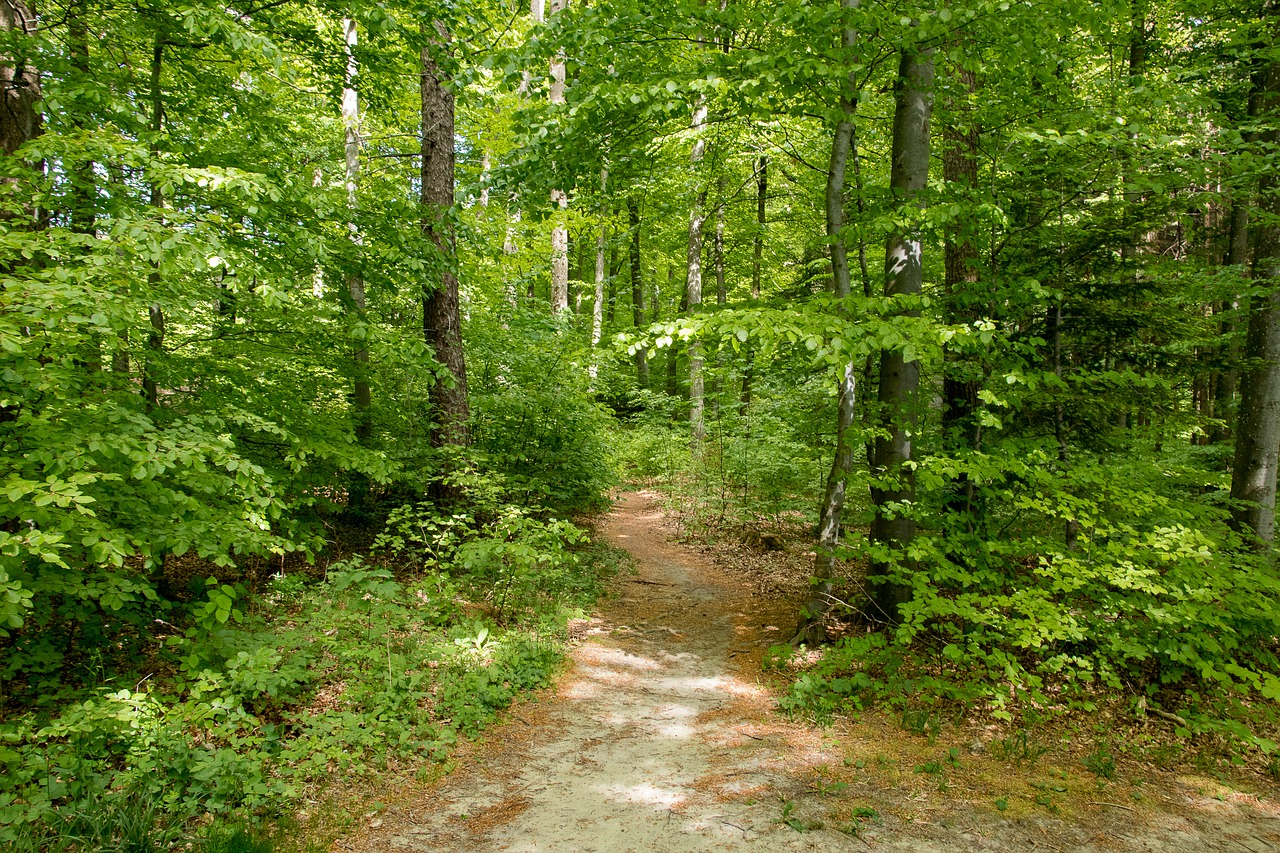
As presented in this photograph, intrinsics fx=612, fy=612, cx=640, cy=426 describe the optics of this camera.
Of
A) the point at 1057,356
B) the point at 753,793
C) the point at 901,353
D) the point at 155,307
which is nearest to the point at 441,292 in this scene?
the point at 155,307

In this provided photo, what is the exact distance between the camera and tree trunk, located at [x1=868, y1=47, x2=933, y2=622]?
570 centimetres

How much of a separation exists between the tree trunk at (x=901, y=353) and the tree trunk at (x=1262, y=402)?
466 centimetres

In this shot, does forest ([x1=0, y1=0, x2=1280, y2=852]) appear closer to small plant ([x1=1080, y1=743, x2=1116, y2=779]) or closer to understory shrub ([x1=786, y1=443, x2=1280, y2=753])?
understory shrub ([x1=786, y1=443, x2=1280, y2=753])

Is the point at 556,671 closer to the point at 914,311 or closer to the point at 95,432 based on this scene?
the point at 95,432

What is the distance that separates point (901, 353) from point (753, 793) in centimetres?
407

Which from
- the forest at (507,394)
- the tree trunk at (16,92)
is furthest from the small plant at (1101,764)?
the tree trunk at (16,92)

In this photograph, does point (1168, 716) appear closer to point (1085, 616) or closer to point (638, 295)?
point (1085, 616)

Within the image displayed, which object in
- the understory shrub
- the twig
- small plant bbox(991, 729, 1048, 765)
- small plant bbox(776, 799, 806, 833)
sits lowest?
small plant bbox(991, 729, 1048, 765)

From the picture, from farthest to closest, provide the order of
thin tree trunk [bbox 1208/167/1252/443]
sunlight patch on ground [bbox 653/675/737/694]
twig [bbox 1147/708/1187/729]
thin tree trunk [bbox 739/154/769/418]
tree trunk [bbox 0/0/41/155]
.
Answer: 1. thin tree trunk [bbox 739/154/769/418]
2. thin tree trunk [bbox 1208/167/1252/443]
3. sunlight patch on ground [bbox 653/675/737/694]
4. twig [bbox 1147/708/1187/729]
5. tree trunk [bbox 0/0/41/155]

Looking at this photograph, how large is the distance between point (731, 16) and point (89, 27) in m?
5.69

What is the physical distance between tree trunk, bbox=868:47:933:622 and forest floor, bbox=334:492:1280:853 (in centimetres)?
172

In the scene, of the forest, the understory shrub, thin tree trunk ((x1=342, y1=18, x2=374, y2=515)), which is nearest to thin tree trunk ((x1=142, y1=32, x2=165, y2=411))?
the forest

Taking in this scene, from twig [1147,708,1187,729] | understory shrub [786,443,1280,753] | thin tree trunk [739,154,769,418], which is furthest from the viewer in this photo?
thin tree trunk [739,154,769,418]

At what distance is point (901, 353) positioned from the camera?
19.4ft
